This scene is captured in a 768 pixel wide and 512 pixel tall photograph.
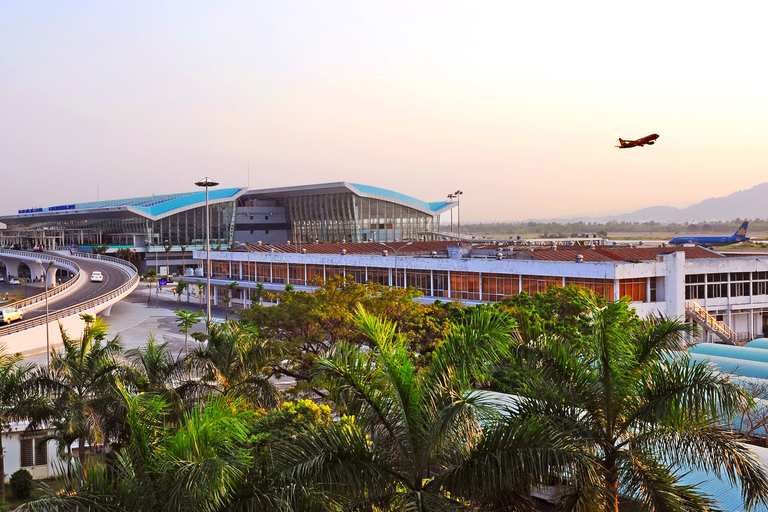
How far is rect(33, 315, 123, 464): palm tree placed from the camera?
16.4 meters

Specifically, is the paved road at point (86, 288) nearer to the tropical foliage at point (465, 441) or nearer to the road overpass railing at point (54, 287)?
the road overpass railing at point (54, 287)

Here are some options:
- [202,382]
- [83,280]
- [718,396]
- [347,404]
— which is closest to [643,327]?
[718,396]

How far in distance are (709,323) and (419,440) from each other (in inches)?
1476

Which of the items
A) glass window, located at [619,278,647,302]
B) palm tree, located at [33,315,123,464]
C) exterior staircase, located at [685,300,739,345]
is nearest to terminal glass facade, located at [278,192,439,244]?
glass window, located at [619,278,647,302]

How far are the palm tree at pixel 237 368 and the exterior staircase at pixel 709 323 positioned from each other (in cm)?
3226

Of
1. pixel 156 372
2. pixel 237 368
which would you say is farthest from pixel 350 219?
pixel 237 368

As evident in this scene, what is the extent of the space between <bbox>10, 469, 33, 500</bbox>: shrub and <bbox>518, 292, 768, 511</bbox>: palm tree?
17351 millimetres

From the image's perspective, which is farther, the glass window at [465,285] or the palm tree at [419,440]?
the glass window at [465,285]

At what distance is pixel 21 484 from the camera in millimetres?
21156

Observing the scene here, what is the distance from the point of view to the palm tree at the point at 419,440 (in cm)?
850

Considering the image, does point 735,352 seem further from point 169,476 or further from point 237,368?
point 169,476

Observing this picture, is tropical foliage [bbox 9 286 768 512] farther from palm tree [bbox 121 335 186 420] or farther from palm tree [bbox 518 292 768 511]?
palm tree [bbox 121 335 186 420]

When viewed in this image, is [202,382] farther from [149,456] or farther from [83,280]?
[83,280]

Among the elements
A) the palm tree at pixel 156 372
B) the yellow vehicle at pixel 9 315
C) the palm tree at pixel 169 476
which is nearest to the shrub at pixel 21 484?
the palm tree at pixel 156 372
